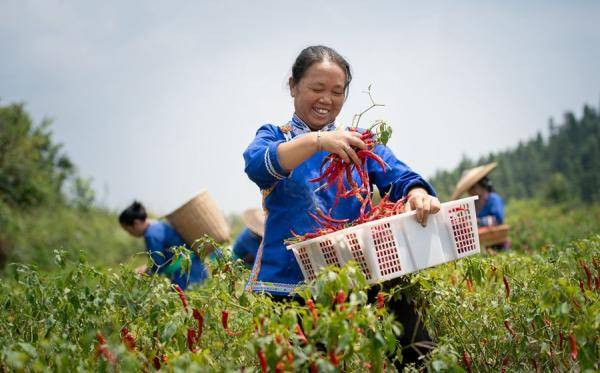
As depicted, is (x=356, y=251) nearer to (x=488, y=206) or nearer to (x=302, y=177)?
(x=302, y=177)

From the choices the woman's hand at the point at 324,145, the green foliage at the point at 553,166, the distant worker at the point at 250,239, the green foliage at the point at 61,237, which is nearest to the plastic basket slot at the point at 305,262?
the woman's hand at the point at 324,145

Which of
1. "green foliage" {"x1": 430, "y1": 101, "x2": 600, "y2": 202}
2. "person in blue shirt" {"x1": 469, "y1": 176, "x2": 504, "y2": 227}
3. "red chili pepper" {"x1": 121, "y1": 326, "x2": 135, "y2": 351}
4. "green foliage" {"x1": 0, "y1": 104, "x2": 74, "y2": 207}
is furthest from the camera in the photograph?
"green foliage" {"x1": 430, "y1": 101, "x2": 600, "y2": 202}

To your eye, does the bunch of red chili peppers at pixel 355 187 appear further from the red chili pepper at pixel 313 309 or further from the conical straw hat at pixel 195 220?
the conical straw hat at pixel 195 220

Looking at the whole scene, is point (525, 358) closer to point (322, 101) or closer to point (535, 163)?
point (322, 101)

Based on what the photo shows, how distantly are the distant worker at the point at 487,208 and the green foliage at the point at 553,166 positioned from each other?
1507cm

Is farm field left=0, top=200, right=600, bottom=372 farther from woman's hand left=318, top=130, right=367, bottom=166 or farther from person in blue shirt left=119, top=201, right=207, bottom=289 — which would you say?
person in blue shirt left=119, top=201, right=207, bottom=289

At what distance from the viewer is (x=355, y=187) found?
223cm

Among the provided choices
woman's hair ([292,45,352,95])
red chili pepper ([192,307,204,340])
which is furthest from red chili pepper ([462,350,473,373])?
woman's hair ([292,45,352,95])

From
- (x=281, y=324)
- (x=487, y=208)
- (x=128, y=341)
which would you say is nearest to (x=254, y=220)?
(x=487, y=208)

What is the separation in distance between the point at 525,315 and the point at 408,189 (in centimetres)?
71

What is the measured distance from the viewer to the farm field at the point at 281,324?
5.11 feet

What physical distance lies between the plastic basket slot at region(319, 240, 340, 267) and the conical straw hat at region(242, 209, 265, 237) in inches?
168

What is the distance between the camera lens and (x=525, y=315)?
7.46 ft

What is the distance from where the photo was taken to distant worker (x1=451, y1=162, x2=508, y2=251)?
707 centimetres
